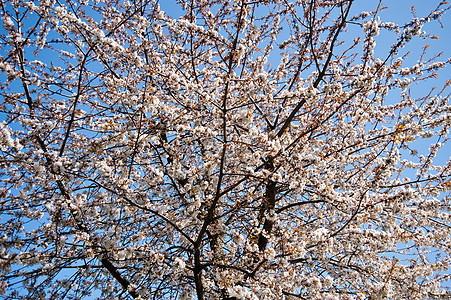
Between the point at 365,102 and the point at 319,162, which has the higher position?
the point at 365,102

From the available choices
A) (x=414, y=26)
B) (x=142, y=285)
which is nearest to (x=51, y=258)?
(x=142, y=285)

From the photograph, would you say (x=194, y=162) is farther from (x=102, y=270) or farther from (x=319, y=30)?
(x=319, y=30)

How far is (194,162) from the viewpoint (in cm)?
624

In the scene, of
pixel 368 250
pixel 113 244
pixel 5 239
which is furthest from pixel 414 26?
pixel 5 239

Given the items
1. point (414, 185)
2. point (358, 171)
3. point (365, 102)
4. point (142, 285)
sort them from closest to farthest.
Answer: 1. point (142, 285)
2. point (414, 185)
3. point (358, 171)
4. point (365, 102)

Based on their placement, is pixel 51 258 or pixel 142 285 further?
pixel 142 285

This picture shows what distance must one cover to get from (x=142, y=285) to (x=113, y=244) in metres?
1.15

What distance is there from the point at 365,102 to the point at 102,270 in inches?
274

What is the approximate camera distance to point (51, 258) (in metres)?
5.07

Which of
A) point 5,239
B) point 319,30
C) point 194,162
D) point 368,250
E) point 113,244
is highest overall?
point 319,30

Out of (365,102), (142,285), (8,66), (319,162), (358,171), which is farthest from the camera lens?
(365,102)

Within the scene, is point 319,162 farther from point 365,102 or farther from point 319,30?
point 319,30

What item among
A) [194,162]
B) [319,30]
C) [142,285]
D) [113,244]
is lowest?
[142,285]

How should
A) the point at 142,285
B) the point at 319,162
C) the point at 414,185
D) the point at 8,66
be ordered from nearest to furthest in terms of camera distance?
the point at 8,66, the point at 319,162, the point at 142,285, the point at 414,185
